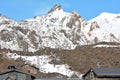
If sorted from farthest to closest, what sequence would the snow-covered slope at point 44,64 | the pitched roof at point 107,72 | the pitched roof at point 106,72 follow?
the snow-covered slope at point 44,64, the pitched roof at point 107,72, the pitched roof at point 106,72

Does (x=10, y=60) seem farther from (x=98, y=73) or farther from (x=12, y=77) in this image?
(x=98, y=73)

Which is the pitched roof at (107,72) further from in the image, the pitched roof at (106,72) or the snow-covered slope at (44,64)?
the snow-covered slope at (44,64)

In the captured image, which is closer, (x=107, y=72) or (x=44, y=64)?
(x=107, y=72)

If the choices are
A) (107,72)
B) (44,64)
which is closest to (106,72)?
(107,72)

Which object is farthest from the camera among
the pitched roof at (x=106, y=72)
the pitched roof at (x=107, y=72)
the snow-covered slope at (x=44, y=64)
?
the snow-covered slope at (x=44, y=64)

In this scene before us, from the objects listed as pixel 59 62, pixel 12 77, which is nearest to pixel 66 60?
pixel 59 62

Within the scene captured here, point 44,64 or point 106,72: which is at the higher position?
point 44,64

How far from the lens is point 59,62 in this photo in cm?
13850

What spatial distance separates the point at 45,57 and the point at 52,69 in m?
16.6

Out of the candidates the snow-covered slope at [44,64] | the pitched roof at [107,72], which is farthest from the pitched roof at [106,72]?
the snow-covered slope at [44,64]

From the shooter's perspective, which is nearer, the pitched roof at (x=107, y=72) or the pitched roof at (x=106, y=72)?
the pitched roof at (x=106, y=72)

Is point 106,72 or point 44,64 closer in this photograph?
point 106,72

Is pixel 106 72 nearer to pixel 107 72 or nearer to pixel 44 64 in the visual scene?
pixel 107 72

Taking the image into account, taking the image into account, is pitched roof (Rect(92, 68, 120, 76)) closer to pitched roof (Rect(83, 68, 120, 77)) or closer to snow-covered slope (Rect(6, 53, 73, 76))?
pitched roof (Rect(83, 68, 120, 77))
